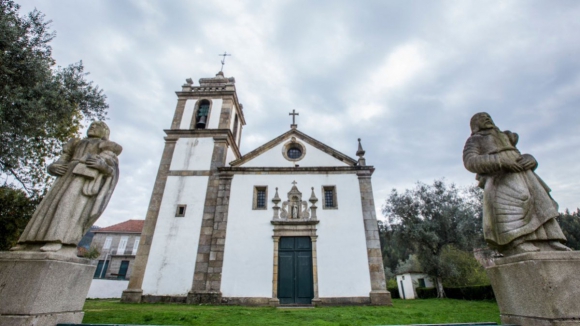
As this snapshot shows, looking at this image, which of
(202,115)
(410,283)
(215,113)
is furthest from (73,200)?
(410,283)

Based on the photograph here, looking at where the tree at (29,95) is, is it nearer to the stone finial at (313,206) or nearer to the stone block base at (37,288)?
the stone block base at (37,288)

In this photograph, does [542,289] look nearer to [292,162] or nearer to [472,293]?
[292,162]

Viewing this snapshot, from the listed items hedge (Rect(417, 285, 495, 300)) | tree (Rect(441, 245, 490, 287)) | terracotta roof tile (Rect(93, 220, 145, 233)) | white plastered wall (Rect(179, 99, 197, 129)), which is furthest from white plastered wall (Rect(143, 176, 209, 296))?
terracotta roof tile (Rect(93, 220, 145, 233))

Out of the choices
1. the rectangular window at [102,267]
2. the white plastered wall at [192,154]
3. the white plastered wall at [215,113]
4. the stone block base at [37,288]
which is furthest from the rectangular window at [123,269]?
the stone block base at [37,288]

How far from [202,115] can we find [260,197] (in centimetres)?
649

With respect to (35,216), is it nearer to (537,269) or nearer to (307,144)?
(537,269)

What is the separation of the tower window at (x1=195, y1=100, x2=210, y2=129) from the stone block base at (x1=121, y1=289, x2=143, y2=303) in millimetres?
8795

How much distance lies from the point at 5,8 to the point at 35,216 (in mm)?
7552

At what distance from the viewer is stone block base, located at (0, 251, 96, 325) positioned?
2.47m

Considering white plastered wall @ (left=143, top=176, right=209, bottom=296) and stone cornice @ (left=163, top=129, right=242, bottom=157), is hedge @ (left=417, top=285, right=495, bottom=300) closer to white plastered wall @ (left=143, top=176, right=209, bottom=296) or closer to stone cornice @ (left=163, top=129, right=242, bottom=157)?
white plastered wall @ (left=143, top=176, right=209, bottom=296)

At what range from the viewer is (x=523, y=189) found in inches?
114

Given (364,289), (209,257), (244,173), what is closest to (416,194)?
(364,289)

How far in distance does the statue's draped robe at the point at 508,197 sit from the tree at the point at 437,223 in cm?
1767

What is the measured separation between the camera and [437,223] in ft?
62.4
